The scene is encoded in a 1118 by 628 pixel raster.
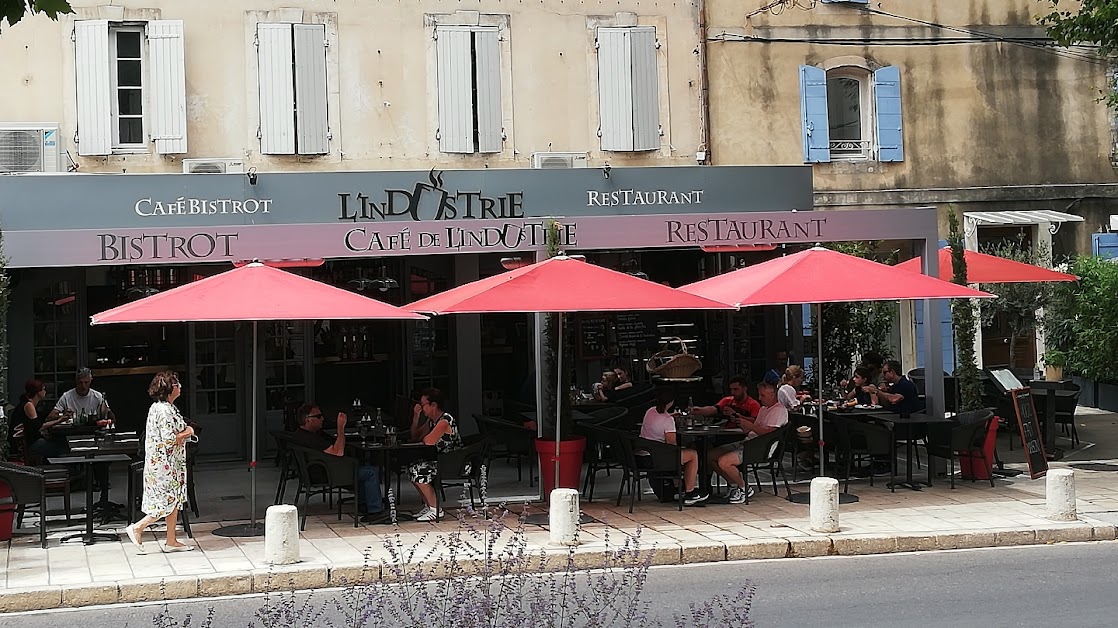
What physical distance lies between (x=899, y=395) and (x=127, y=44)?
10.8 meters

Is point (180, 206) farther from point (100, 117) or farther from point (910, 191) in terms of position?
point (910, 191)

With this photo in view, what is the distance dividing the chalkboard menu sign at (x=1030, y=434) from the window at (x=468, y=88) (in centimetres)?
791

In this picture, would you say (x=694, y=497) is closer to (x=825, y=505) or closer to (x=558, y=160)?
(x=825, y=505)

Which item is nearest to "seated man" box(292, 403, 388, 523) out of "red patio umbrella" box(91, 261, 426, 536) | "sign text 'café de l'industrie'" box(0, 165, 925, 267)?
"red patio umbrella" box(91, 261, 426, 536)

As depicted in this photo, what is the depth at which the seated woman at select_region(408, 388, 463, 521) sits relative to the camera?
11.9 meters

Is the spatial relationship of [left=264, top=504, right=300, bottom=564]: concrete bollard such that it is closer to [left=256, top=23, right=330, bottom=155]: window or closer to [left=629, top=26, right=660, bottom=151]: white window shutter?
[left=256, top=23, right=330, bottom=155]: window

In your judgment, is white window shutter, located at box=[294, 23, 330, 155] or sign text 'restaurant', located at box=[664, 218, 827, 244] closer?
sign text 'restaurant', located at box=[664, 218, 827, 244]

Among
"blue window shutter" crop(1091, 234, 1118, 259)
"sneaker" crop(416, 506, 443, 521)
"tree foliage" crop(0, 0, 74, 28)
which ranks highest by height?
"tree foliage" crop(0, 0, 74, 28)

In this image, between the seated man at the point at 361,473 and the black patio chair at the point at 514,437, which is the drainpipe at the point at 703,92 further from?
the seated man at the point at 361,473

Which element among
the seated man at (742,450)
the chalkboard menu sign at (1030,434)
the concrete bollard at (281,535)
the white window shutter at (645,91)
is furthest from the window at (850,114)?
the concrete bollard at (281,535)

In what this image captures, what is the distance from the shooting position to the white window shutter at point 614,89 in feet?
60.6

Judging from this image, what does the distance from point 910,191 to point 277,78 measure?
960 cm

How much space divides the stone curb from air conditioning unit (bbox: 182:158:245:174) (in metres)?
8.60

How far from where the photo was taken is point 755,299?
11734 mm
